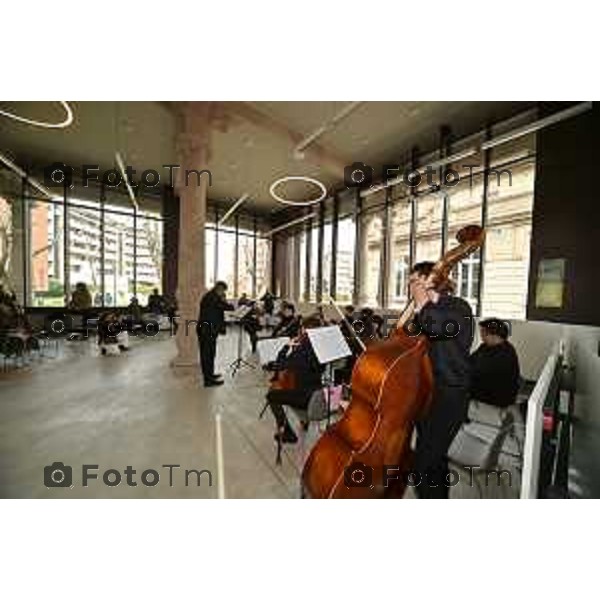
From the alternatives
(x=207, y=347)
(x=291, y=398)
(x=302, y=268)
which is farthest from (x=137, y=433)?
(x=302, y=268)

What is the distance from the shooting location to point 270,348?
3.02 m

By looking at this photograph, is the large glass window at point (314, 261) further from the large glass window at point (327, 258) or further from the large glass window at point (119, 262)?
the large glass window at point (119, 262)

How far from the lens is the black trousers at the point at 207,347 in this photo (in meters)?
4.51

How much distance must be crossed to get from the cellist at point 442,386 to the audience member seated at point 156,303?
277 inches

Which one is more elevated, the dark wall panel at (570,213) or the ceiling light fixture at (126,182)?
the ceiling light fixture at (126,182)

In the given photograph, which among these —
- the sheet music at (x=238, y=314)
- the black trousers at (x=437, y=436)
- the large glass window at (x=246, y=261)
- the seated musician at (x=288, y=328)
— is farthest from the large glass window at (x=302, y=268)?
the black trousers at (x=437, y=436)

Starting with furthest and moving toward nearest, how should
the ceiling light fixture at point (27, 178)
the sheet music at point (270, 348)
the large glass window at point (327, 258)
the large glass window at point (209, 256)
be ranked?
the large glass window at point (327, 258) < the ceiling light fixture at point (27, 178) < the large glass window at point (209, 256) < the sheet music at point (270, 348)

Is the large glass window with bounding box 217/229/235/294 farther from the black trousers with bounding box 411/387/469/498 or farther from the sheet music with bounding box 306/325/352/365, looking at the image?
the black trousers with bounding box 411/387/469/498

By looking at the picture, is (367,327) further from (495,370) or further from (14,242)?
(14,242)

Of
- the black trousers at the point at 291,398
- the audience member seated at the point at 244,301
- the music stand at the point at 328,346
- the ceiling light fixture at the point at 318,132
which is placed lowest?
the black trousers at the point at 291,398
